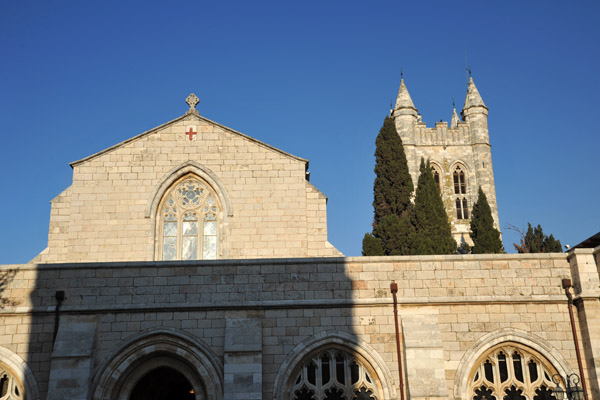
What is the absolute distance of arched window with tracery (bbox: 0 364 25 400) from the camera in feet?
43.8

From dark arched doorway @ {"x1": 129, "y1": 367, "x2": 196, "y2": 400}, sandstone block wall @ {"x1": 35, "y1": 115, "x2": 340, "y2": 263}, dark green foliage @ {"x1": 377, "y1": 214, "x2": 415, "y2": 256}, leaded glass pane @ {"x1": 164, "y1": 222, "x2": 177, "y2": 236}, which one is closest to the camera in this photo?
dark arched doorway @ {"x1": 129, "y1": 367, "x2": 196, "y2": 400}

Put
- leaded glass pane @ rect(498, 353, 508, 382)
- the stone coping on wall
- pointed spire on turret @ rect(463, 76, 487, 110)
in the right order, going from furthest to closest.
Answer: pointed spire on turret @ rect(463, 76, 487, 110) < the stone coping on wall < leaded glass pane @ rect(498, 353, 508, 382)

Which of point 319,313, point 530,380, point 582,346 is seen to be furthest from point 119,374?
point 582,346

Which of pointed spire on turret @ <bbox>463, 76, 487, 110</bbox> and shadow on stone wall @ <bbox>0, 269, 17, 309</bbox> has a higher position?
pointed spire on turret @ <bbox>463, 76, 487, 110</bbox>

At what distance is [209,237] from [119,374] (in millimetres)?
6747

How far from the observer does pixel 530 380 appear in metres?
13.4

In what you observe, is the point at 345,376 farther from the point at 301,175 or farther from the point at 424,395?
the point at 301,175

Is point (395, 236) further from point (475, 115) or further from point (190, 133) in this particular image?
point (475, 115)

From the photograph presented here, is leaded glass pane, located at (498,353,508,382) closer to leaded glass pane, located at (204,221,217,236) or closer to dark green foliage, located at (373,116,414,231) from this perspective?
leaded glass pane, located at (204,221,217,236)

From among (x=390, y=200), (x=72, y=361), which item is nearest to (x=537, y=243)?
(x=390, y=200)

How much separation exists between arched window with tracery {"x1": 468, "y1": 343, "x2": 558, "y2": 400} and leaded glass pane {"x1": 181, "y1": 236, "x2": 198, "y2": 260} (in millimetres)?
9183

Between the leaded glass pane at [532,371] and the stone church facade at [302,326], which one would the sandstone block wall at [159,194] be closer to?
the stone church facade at [302,326]

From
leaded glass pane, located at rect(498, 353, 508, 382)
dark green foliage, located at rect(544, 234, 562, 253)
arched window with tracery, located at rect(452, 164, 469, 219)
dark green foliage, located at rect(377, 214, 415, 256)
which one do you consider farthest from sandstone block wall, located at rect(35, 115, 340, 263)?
arched window with tracery, located at rect(452, 164, 469, 219)

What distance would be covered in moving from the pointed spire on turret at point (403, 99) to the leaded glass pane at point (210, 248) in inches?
1563
